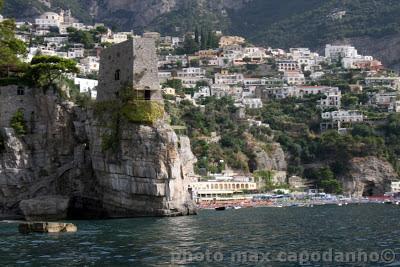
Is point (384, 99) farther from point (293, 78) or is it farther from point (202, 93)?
point (202, 93)

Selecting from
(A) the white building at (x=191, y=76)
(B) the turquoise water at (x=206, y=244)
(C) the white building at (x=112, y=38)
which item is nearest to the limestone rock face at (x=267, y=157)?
(A) the white building at (x=191, y=76)

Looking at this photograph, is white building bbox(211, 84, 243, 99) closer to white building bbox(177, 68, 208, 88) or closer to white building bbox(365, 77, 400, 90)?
white building bbox(177, 68, 208, 88)

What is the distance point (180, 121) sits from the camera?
11412cm

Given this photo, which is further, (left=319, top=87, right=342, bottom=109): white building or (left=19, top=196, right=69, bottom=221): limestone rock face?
(left=319, top=87, right=342, bottom=109): white building

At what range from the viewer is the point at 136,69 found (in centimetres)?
6556

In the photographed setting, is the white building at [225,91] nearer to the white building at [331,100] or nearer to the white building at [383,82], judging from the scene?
the white building at [331,100]

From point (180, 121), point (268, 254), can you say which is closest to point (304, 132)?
point (180, 121)

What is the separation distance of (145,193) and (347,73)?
368 feet

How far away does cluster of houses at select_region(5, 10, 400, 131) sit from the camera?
453 ft

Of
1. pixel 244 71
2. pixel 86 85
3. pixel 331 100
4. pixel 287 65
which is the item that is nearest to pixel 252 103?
pixel 331 100

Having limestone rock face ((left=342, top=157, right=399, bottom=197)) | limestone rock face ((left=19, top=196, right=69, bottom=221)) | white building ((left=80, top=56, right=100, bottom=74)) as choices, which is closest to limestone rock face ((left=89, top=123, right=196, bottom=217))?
limestone rock face ((left=19, top=196, right=69, bottom=221))

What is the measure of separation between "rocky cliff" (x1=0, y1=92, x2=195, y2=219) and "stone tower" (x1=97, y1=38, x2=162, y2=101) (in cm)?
316

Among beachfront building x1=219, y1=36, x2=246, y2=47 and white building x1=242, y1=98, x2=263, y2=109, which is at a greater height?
beachfront building x1=219, y1=36, x2=246, y2=47

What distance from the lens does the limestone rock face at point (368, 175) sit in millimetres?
113625
